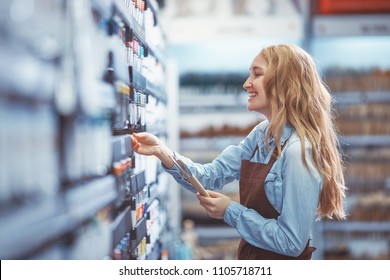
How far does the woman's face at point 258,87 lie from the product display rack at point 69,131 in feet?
1.20

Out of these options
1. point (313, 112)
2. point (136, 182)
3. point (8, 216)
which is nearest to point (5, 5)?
point (8, 216)

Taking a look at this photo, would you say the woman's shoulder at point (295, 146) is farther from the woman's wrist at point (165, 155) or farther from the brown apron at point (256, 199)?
the woman's wrist at point (165, 155)

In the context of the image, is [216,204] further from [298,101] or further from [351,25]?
[351,25]

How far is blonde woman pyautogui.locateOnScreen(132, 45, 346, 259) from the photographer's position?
5.04 ft

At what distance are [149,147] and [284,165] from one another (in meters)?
0.41

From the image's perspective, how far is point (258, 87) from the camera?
1.66 meters

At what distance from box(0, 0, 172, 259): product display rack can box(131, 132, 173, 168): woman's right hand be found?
3 centimetres

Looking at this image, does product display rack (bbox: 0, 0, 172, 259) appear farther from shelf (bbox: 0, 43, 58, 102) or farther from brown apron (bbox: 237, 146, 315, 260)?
brown apron (bbox: 237, 146, 315, 260)

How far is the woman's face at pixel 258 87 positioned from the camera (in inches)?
65.1

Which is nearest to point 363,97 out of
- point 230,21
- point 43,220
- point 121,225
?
point 230,21

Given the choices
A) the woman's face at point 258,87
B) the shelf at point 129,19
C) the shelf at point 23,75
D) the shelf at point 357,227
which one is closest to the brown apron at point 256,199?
the woman's face at point 258,87

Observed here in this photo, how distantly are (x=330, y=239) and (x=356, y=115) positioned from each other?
0.94 metres

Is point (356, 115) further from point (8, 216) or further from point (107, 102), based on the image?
point (8, 216)
